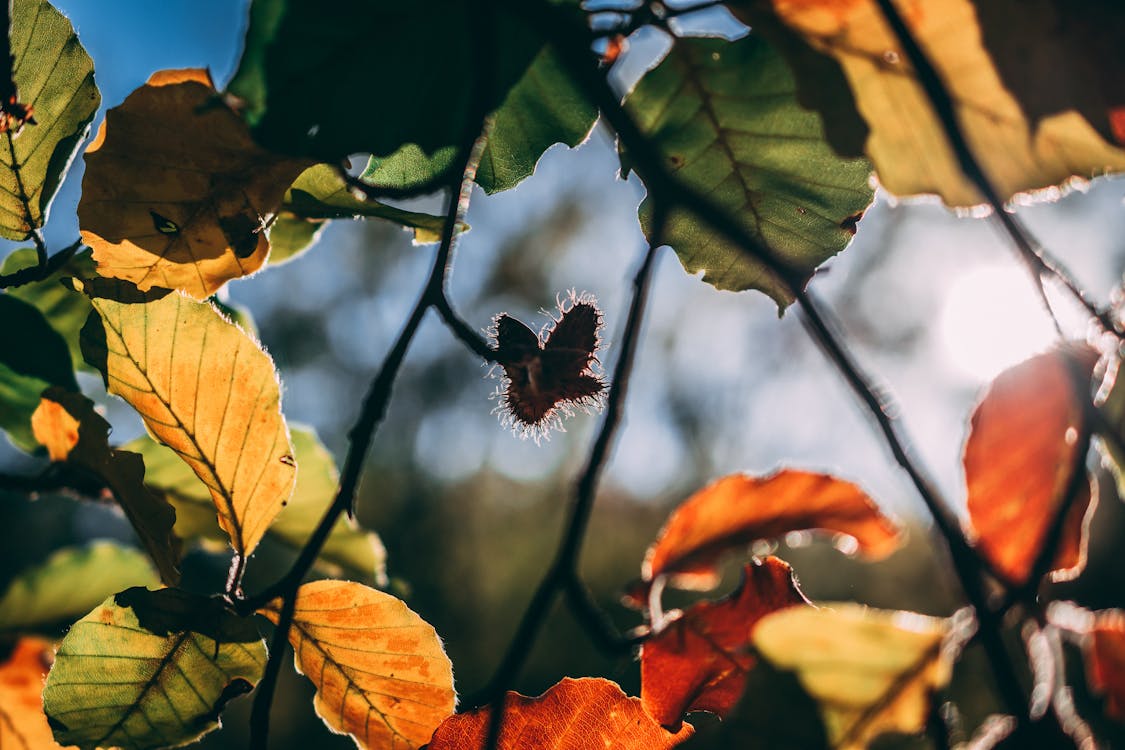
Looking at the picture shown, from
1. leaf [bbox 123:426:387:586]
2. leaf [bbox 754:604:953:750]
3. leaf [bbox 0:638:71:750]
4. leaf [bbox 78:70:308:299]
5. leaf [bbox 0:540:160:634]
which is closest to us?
leaf [bbox 754:604:953:750]

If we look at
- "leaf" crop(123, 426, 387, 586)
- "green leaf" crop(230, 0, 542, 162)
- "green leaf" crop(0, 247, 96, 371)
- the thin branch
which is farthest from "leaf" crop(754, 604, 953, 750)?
"green leaf" crop(0, 247, 96, 371)

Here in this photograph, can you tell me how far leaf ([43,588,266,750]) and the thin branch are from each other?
1.67ft

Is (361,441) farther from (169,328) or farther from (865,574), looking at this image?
(865,574)

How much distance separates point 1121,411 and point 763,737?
0.32 m

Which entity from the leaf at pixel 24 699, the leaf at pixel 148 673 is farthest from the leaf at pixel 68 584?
the leaf at pixel 148 673

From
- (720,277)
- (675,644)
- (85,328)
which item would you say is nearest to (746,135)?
(720,277)

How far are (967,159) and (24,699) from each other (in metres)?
0.94

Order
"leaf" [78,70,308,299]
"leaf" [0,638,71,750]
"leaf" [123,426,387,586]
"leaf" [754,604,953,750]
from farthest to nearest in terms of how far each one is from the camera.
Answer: "leaf" [123,426,387,586] → "leaf" [0,638,71,750] → "leaf" [78,70,308,299] → "leaf" [754,604,953,750]

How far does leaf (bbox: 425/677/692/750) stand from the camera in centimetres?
50

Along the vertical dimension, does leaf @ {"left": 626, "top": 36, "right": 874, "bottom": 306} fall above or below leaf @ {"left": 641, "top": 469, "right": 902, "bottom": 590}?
above

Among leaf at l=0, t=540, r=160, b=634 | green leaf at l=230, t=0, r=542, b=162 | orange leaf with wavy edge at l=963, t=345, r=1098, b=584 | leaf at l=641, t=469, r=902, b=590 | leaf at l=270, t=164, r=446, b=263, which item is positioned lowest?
leaf at l=0, t=540, r=160, b=634

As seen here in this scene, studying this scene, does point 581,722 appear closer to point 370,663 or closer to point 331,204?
point 370,663

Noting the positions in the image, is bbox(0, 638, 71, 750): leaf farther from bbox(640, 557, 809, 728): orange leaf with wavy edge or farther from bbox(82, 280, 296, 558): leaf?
bbox(640, 557, 809, 728): orange leaf with wavy edge

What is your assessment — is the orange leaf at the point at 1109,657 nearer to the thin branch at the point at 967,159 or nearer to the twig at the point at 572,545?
the thin branch at the point at 967,159
